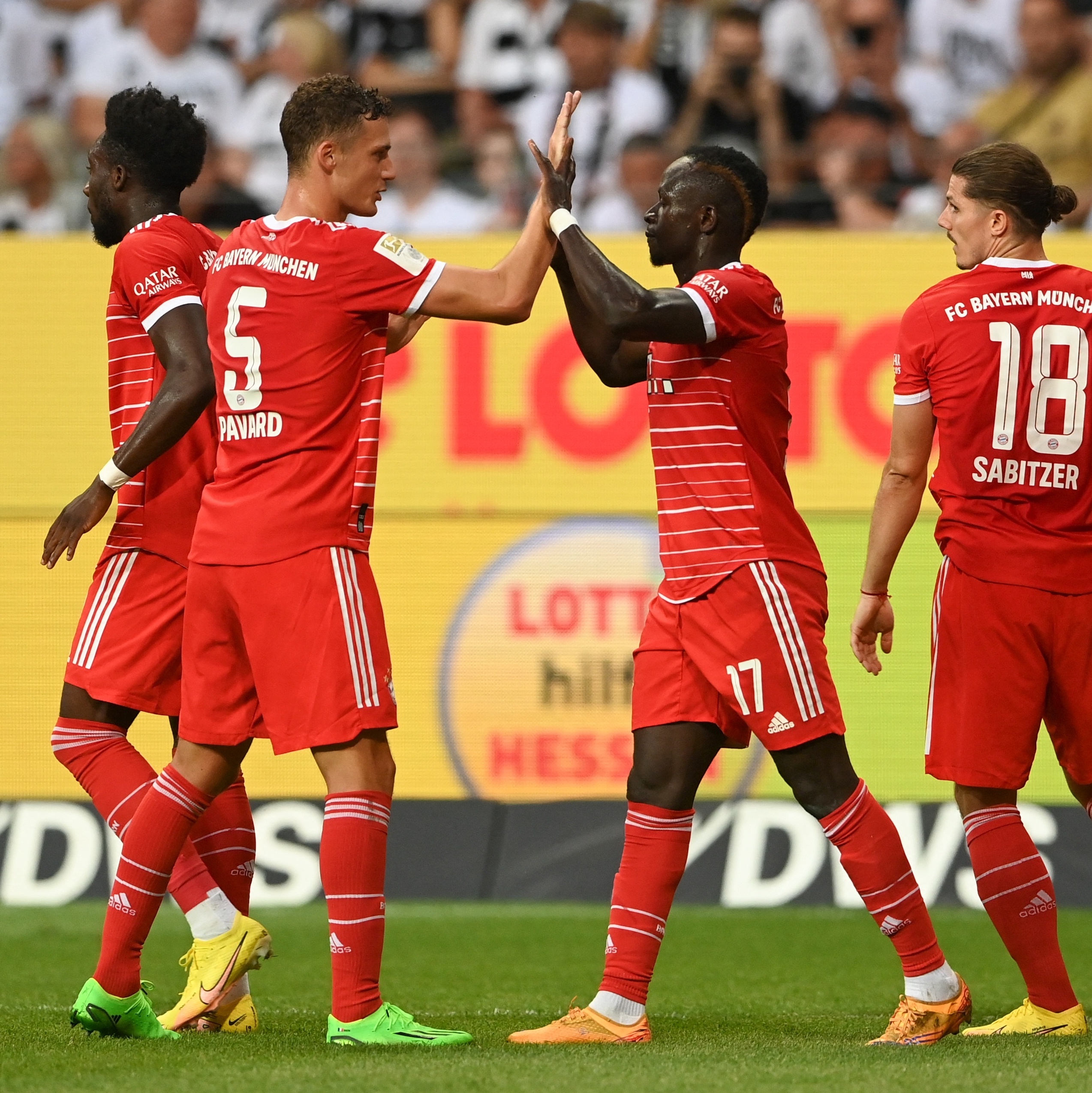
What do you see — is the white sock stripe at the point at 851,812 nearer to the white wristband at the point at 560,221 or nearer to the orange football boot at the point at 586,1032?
the orange football boot at the point at 586,1032

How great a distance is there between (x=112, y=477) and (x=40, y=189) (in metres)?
6.80

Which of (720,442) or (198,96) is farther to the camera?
(198,96)

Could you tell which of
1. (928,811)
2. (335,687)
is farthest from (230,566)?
(928,811)

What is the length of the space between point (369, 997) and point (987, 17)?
9.12 metres

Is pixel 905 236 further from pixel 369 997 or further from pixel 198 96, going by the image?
pixel 369 997

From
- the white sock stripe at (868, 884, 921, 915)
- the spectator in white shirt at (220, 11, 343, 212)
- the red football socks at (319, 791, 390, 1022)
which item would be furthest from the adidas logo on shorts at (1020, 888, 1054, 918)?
the spectator in white shirt at (220, 11, 343, 212)

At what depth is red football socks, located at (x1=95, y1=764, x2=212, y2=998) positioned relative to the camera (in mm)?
4164

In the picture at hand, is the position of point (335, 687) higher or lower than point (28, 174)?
lower

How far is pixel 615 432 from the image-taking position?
8781 millimetres

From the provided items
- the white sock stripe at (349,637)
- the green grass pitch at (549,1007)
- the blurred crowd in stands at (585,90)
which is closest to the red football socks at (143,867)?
the green grass pitch at (549,1007)

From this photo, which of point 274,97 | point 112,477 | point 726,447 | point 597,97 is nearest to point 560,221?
point 726,447

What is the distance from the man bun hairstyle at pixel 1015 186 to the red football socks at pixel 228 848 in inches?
98.1

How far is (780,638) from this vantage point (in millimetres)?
4184

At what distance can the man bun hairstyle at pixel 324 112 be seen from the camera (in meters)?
4.09
